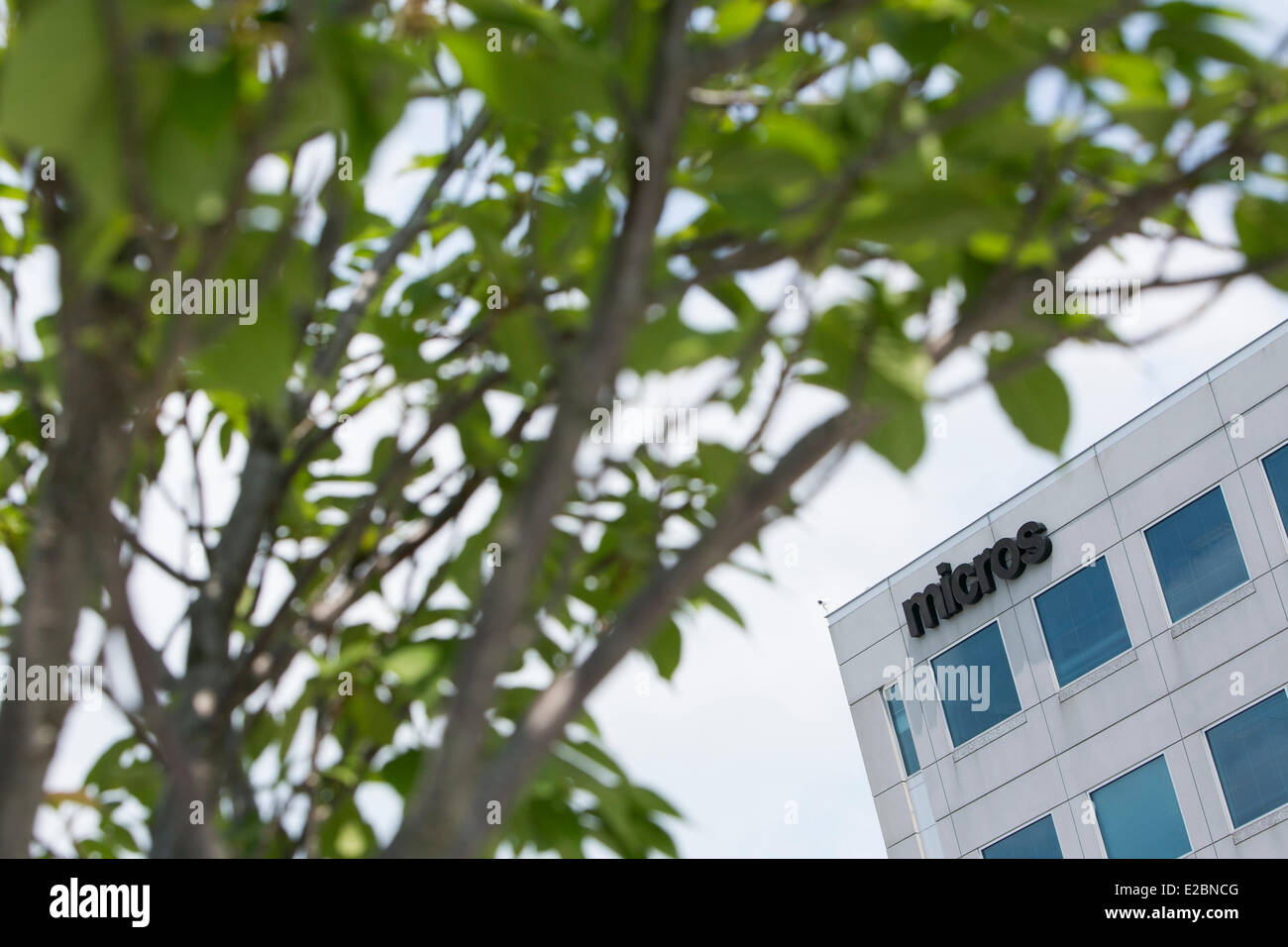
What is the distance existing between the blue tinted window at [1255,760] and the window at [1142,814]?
118 cm

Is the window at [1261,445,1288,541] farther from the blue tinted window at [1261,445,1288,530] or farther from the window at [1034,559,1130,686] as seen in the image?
the window at [1034,559,1130,686]

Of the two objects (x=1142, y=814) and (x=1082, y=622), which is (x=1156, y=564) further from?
(x=1142, y=814)

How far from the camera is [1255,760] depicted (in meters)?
23.6

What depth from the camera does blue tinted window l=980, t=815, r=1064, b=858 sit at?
27.3m

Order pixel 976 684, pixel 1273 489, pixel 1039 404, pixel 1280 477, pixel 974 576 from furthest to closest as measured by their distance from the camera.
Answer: pixel 976 684 → pixel 974 576 → pixel 1273 489 → pixel 1280 477 → pixel 1039 404

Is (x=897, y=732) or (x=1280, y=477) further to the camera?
(x=897, y=732)

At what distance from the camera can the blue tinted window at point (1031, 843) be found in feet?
89.5

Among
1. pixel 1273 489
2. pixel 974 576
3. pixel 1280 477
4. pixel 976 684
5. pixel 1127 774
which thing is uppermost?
pixel 974 576

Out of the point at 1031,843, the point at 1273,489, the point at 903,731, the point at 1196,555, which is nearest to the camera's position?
the point at 1273,489

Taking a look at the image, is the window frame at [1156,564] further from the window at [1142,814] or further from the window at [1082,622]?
the window at [1142,814]

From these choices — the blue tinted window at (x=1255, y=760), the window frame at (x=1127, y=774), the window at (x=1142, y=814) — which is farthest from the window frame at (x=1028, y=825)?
the blue tinted window at (x=1255, y=760)

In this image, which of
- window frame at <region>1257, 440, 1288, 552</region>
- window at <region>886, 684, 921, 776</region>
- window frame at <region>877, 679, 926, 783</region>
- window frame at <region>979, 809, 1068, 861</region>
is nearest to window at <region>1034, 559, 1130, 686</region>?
window frame at <region>979, 809, 1068, 861</region>

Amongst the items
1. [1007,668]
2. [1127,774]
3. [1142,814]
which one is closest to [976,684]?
[1007,668]
